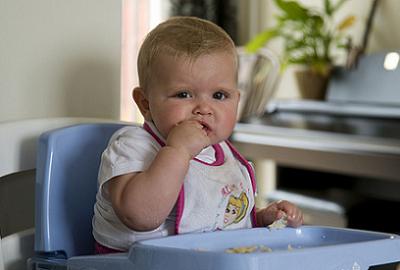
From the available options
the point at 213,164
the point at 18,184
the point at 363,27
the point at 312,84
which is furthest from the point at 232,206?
the point at 363,27

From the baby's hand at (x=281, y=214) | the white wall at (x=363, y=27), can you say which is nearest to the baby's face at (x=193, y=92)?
the baby's hand at (x=281, y=214)

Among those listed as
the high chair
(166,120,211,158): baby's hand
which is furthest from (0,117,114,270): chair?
(166,120,211,158): baby's hand

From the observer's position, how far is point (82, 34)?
4.21 feet

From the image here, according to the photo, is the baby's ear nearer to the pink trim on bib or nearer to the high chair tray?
the pink trim on bib

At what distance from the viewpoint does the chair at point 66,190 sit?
104 centimetres

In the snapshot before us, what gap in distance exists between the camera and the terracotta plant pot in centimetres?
333

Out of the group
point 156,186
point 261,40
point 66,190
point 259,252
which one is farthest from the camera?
point 261,40

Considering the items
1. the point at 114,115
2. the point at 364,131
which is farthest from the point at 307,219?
the point at 114,115

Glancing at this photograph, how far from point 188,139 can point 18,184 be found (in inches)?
17.8

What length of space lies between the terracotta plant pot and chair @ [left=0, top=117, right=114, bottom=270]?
88.6 inches

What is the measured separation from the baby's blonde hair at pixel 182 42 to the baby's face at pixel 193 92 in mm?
10

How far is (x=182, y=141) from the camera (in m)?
0.89

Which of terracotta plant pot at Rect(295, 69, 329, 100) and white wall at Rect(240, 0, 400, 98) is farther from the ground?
white wall at Rect(240, 0, 400, 98)

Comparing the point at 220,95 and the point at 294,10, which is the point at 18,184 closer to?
the point at 220,95
